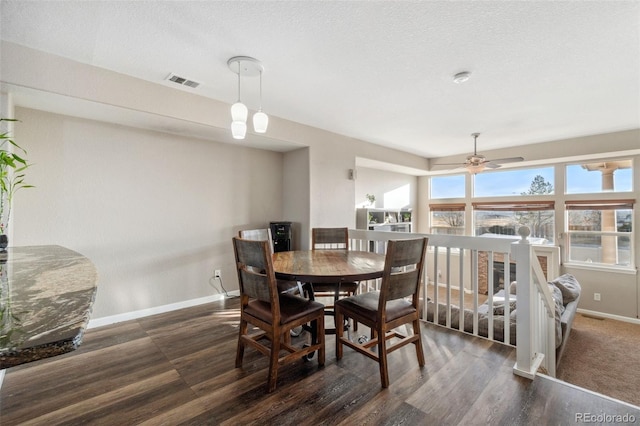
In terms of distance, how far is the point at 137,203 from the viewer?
3.22 metres

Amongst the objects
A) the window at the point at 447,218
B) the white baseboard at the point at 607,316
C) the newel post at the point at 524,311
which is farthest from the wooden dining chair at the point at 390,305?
the window at the point at 447,218

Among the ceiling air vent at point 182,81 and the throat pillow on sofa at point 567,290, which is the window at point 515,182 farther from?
the ceiling air vent at point 182,81

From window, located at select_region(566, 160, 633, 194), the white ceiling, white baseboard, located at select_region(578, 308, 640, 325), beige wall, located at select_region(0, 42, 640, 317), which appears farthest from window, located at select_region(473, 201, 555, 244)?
the white ceiling

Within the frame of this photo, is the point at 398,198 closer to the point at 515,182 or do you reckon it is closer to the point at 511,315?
the point at 515,182

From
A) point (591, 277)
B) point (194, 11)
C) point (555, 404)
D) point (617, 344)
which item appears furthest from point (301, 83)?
point (591, 277)

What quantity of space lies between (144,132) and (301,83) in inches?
76.0

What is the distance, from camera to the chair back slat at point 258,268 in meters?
1.85

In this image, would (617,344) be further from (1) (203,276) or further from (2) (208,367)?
(1) (203,276)

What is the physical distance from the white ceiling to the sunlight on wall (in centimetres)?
302

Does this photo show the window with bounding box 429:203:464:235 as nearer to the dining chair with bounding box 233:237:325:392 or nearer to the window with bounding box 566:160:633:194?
the window with bounding box 566:160:633:194

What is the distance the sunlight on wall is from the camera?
638cm

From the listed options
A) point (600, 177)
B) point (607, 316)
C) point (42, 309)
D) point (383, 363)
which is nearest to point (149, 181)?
point (42, 309)

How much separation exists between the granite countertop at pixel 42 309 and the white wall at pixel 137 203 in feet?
6.18

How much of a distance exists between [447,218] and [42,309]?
728 centimetres
